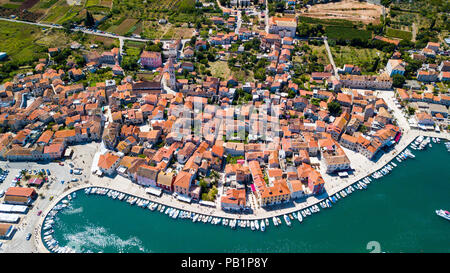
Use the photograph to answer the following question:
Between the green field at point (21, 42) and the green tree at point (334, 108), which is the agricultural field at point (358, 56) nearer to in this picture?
the green tree at point (334, 108)

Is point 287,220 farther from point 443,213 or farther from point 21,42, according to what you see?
point 21,42

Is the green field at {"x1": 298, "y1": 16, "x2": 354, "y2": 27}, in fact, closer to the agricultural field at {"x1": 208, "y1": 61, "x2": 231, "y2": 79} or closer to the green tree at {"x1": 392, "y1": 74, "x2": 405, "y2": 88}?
the green tree at {"x1": 392, "y1": 74, "x2": 405, "y2": 88}

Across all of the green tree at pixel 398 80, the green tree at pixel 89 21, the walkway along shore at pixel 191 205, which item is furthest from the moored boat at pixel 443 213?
the green tree at pixel 89 21

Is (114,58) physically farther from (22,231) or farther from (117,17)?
(22,231)

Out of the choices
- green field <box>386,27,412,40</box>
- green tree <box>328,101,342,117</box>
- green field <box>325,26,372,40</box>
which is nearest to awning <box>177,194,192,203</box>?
green tree <box>328,101,342,117</box>

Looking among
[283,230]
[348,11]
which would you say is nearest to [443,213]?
[283,230]
